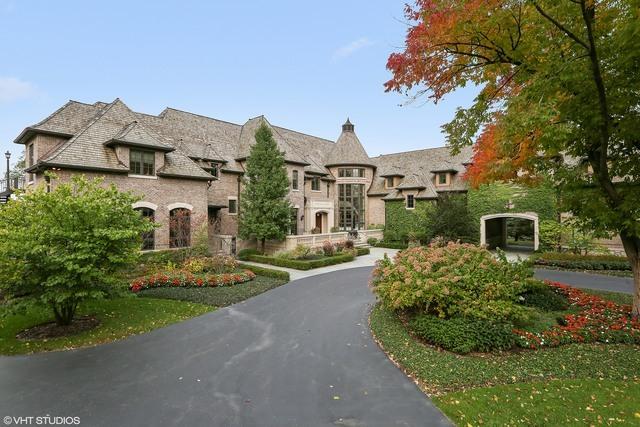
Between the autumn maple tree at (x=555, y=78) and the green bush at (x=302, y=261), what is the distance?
38.6 feet

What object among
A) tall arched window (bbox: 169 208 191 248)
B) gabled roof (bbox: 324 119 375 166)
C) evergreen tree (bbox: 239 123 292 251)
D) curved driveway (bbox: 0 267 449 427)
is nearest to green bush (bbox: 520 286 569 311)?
curved driveway (bbox: 0 267 449 427)

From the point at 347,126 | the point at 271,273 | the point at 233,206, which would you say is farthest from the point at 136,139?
the point at 347,126

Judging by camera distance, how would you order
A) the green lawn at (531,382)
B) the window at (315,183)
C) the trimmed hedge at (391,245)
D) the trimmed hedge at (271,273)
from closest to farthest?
the green lawn at (531,382), the trimmed hedge at (271,273), the trimmed hedge at (391,245), the window at (315,183)

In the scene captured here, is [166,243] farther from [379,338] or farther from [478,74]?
[478,74]

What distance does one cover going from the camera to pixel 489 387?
5781 millimetres

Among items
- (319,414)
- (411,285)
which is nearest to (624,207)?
(411,285)

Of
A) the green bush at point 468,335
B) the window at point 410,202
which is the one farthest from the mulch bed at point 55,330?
the window at point 410,202

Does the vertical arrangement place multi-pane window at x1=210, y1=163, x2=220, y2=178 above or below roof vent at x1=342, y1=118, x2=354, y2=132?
below

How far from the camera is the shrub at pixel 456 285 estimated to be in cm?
823

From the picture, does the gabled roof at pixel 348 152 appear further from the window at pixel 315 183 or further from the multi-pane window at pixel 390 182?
the window at pixel 315 183

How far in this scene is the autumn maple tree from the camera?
22.3ft

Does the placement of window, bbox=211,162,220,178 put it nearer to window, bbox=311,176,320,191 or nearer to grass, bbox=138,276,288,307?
window, bbox=311,176,320,191

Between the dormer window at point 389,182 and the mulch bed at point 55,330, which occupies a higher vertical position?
the dormer window at point 389,182

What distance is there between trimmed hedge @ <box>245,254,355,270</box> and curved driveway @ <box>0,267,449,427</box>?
8.74m
